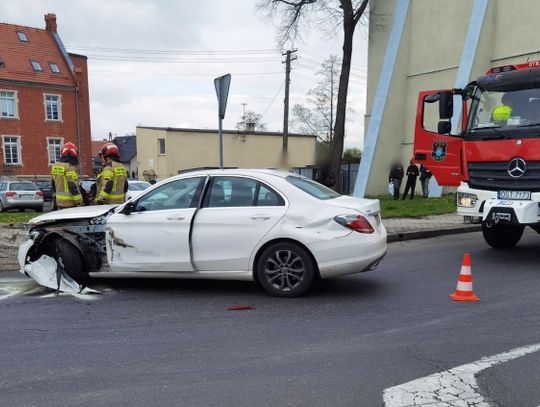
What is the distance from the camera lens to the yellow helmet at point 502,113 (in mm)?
7617

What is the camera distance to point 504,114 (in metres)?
7.66

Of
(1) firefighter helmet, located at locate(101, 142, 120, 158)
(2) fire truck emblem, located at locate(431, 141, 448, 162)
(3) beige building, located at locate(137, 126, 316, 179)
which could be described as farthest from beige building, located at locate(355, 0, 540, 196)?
(1) firefighter helmet, located at locate(101, 142, 120, 158)

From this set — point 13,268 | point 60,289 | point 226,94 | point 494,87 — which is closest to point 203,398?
point 60,289

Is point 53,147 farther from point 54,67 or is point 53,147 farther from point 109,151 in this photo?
point 109,151

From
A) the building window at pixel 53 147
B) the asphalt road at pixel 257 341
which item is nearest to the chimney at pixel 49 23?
the building window at pixel 53 147

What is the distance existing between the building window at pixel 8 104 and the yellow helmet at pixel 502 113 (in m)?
39.9

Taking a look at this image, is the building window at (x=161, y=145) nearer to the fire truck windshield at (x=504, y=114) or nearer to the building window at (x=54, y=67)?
the building window at (x=54, y=67)

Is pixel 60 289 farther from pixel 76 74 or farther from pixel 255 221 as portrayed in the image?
pixel 76 74

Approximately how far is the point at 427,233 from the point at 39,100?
3810 centimetres

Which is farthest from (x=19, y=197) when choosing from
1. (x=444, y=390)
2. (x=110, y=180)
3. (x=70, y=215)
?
(x=444, y=390)

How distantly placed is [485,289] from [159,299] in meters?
3.97

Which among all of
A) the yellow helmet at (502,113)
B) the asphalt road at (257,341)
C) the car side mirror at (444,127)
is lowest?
the asphalt road at (257,341)

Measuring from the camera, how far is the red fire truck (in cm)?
714

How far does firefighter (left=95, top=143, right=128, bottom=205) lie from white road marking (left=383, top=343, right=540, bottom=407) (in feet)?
18.1
